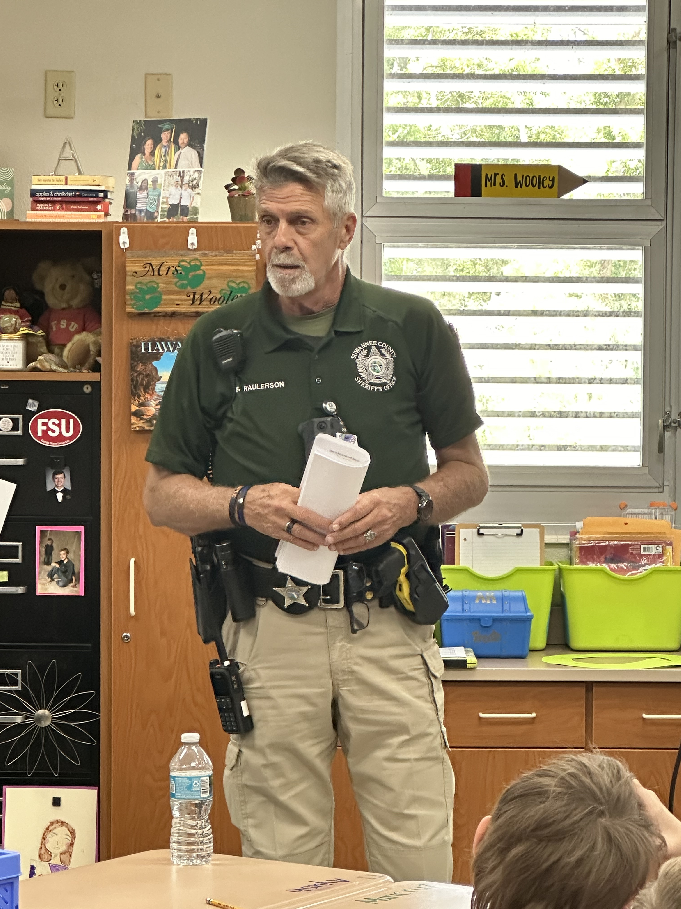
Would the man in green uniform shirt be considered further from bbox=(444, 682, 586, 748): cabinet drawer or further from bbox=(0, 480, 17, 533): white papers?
bbox=(0, 480, 17, 533): white papers

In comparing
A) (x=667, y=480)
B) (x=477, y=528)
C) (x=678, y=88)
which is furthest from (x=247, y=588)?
(x=678, y=88)

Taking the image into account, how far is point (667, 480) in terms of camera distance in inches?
146

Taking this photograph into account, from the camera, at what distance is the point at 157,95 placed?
3670mm

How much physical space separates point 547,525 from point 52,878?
95.0 inches

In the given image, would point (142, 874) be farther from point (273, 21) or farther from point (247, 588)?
point (273, 21)

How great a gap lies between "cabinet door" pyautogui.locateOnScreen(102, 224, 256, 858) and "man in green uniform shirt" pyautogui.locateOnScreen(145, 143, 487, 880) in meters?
1.02

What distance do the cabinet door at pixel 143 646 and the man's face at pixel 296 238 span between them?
1.11 m

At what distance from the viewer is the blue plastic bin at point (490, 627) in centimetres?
326

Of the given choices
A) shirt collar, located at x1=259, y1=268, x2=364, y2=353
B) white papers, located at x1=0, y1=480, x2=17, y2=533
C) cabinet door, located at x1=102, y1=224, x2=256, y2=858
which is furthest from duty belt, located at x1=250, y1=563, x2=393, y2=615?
white papers, located at x1=0, y1=480, x2=17, y2=533

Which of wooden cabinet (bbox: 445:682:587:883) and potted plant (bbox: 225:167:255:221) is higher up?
potted plant (bbox: 225:167:255:221)

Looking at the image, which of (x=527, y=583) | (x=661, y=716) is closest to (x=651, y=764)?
(x=661, y=716)

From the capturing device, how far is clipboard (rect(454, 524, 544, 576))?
11.5ft

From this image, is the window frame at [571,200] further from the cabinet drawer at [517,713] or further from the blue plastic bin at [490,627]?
the cabinet drawer at [517,713]

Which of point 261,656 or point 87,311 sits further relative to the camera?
point 87,311
